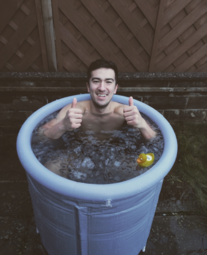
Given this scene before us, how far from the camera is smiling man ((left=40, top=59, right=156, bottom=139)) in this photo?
5.20 ft

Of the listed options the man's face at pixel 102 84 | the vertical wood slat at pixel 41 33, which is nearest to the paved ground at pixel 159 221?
the man's face at pixel 102 84

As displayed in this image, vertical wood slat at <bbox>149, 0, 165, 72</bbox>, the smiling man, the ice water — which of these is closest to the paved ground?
the ice water

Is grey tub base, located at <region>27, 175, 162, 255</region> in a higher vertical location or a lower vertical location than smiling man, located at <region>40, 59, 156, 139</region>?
lower

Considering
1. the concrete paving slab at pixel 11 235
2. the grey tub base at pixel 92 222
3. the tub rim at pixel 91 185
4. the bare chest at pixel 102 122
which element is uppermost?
the bare chest at pixel 102 122

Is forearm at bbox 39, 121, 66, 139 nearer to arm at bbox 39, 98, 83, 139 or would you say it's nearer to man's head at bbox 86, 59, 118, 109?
arm at bbox 39, 98, 83, 139

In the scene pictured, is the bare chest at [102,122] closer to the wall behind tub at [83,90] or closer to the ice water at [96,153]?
the ice water at [96,153]

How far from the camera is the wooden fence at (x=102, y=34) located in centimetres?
235

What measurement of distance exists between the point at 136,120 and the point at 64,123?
1.85 feet

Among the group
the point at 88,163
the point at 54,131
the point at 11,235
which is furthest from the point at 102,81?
the point at 11,235

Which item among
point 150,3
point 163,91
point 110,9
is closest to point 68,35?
point 110,9

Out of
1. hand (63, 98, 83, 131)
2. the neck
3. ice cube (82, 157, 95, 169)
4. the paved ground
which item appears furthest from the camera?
the neck

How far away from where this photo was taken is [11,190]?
2203mm

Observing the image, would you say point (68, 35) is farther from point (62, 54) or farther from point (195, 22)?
point (195, 22)

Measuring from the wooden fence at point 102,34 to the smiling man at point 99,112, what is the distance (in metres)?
0.80
